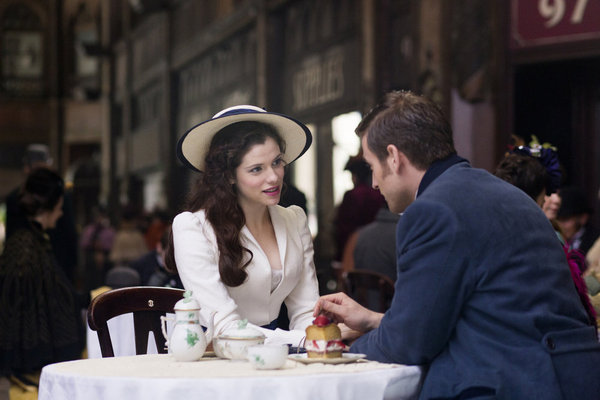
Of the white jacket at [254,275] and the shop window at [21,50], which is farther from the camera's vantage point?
the shop window at [21,50]

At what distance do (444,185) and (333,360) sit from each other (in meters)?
0.57

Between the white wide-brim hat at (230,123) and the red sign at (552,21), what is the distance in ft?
13.3

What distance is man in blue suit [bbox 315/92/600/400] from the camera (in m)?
2.41

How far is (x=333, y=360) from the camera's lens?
2570mm

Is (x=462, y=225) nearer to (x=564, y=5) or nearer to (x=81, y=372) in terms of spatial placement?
(x=81, y=372)

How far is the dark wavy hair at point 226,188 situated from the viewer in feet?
10.6

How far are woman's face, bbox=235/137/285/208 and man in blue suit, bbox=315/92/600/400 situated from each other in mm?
851

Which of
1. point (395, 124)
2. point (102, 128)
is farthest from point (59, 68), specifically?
point (395, 124)

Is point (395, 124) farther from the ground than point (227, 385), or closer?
farther from the ground

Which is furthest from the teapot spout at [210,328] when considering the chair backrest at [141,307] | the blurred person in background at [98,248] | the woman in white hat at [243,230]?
the blurred person in background at [98,248]

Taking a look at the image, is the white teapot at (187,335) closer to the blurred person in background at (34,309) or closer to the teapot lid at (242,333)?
the teapot lid at (242,333)

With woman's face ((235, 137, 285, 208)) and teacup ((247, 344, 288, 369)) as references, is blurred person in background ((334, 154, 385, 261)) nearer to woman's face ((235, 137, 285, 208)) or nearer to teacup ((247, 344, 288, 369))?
woman's face ((235, 137, 285, 208))

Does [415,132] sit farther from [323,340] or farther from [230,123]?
[230,123]

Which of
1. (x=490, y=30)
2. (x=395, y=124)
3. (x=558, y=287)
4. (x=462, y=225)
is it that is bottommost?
(x=558, y=287)
